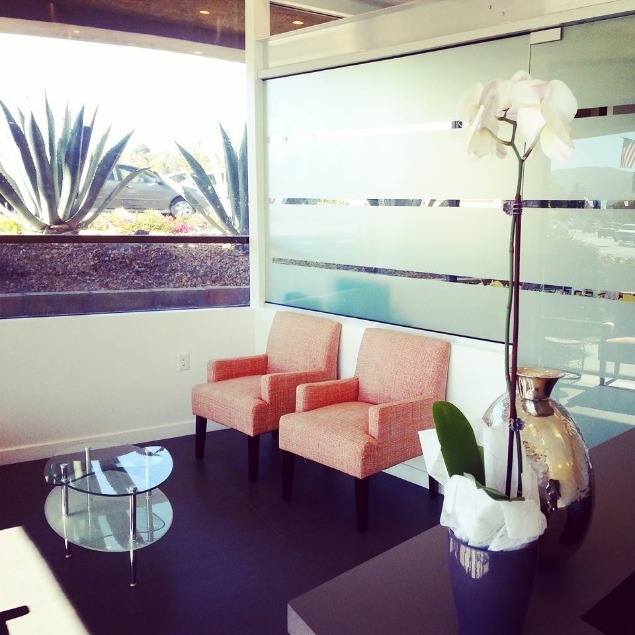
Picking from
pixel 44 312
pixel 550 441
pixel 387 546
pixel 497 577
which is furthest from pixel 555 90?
pixel 44 312

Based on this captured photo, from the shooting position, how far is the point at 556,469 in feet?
3.59

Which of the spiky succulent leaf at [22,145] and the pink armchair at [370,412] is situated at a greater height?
the spiky succulent leaf at [22,145]

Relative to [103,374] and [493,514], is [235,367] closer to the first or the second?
[103,374]

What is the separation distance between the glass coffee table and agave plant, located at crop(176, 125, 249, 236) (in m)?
1.96

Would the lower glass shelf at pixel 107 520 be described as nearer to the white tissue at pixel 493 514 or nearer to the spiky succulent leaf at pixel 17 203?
the spiky succulent leaf at pixel 17 203

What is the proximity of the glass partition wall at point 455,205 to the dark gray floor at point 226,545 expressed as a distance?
1039 millimetres

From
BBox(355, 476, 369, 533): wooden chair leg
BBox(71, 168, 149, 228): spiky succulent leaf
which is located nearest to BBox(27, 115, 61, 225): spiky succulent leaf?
BBox(71, 168, 149, 228): spiky succulent leaf

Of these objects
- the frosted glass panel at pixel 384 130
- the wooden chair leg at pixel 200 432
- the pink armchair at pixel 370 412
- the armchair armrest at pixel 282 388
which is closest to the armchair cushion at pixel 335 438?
the pink armchair at pixel 370 412

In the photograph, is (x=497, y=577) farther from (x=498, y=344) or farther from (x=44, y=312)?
(x=44, y=312)

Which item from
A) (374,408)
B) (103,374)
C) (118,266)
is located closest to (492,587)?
(374,408)

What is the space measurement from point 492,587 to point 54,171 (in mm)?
3922

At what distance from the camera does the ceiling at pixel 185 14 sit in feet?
13.1

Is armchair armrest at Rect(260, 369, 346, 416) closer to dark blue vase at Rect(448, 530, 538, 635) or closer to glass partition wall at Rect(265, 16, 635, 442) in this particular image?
glass partition wall at Rect(265, 16, 635, 442)

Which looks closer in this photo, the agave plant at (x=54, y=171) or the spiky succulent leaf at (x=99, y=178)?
the agave plant at (x=54, y=171)
